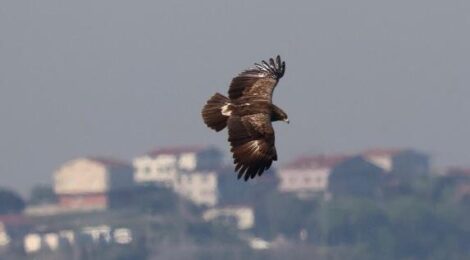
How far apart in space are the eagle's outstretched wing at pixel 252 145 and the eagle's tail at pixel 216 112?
2.11 feet

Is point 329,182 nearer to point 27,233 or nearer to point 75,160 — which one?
point 75,160

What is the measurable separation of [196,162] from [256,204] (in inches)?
355

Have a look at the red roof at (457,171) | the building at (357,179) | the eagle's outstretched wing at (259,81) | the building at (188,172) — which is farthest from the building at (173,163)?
the eagle's outstretched wing at (259,81)

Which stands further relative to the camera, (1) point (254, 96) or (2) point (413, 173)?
(2) point (413, 173)

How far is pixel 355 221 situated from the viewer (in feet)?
439

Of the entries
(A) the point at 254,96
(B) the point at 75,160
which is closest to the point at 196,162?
(B) the point at 75,160

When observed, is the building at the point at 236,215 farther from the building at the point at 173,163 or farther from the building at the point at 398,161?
the building at the point at 398,161

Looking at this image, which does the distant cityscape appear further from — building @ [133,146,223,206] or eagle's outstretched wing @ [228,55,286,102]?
eagle's outstretched wing @ [228,55,286,102]

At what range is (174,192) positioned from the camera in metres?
146

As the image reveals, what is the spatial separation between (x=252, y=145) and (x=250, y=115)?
1.56 ft

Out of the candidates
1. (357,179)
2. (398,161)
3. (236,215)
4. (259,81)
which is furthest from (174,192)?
(259,81)

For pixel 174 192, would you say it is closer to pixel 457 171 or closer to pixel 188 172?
pixel 188 172

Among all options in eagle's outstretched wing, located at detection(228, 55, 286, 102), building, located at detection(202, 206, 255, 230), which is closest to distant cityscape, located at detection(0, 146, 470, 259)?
building, located at detection(202, 206, 255, 230)

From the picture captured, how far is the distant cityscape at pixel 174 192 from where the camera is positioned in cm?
12444
